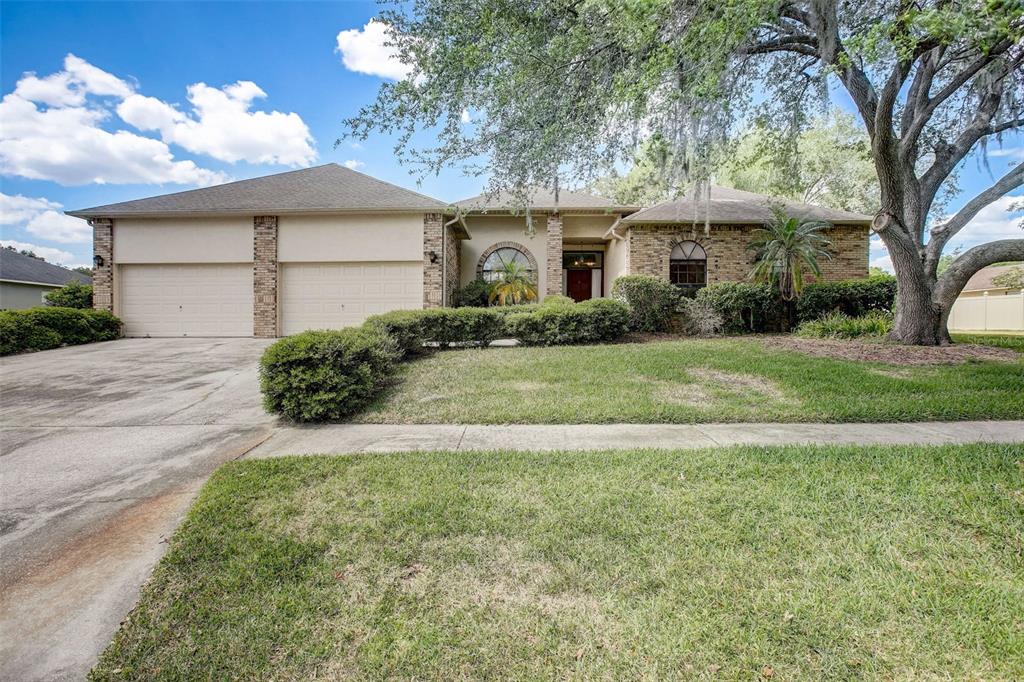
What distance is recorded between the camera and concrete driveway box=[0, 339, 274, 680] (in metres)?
1.97

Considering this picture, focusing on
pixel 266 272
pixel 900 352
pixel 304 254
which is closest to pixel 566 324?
pixel 900 352

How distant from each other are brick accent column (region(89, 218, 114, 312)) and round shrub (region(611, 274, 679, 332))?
15.0 meters

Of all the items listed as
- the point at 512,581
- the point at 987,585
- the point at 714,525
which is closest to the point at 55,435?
the point at 512,581

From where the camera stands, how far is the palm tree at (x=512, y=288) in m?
13.6

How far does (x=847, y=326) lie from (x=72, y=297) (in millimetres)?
21708

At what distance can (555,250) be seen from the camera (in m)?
14.1

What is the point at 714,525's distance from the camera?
2.55 metres

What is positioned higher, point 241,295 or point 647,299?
point 241,295

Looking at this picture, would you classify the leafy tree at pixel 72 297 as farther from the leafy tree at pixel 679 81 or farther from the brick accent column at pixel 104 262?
the leafy tree at pixel 679 81

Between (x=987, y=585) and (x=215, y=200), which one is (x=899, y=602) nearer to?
(x=987, y=585)

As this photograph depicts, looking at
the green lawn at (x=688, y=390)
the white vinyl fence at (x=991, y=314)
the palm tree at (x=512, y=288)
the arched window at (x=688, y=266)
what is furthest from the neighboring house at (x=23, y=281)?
the white vinyl fence at (x=991, y=314)

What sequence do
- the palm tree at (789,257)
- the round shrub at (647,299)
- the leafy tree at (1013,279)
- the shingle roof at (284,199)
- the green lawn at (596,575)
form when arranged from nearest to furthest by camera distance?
the green lawn at (596,575) → the round shrub at (647,299) → the palm tree at (789,257) → the shingle roof at (284,199) → the leafy tree at (1013,279)

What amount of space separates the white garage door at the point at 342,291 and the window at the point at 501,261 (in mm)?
3016

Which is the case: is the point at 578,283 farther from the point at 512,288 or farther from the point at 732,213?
the point at 732,213
